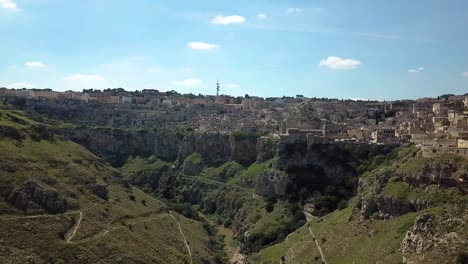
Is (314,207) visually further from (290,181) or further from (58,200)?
(58,200)

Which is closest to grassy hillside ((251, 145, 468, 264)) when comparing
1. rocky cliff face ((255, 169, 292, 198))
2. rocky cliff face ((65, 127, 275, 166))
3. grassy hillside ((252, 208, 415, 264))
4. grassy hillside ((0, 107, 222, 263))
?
grassy hillside ((252, 208, 415, 264))

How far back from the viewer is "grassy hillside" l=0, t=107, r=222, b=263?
6347cm

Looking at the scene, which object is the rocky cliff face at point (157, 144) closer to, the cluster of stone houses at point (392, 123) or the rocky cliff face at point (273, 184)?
the cluster of stone houses at point (392, 123)

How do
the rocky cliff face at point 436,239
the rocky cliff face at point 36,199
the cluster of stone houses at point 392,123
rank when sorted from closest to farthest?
the rocky cliff face at point 436,239 → the rocky cliff face at point 36,199 → the cluster of stone houses at point 392,123

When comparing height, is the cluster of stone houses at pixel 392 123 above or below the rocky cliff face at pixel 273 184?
above

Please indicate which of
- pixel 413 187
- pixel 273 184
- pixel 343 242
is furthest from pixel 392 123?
pixel 343 242

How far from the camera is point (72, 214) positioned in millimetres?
73625

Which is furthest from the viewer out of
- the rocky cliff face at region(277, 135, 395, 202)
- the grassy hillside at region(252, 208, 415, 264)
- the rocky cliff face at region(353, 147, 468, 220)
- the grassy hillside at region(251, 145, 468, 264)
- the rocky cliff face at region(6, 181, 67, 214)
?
the rocky cliff face at region(277, 135, 395, 202)

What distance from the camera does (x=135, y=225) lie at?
80875mm

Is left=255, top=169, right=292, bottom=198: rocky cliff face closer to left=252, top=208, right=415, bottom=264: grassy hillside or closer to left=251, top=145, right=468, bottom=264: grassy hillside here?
left=252, top=208, right=415, bottom=264: grassy hillside

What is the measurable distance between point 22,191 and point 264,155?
67.9 m

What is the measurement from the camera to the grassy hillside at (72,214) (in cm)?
6347

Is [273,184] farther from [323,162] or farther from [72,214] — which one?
[72,214]

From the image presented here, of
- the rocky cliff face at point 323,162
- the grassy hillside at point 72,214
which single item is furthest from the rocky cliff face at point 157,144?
the grassy hillside at point 72,214
